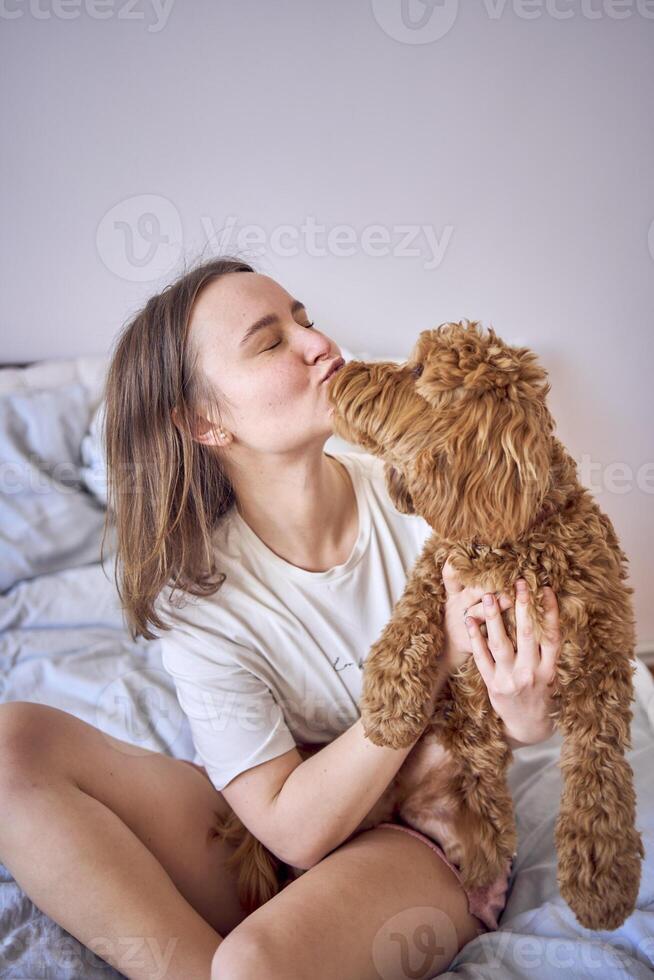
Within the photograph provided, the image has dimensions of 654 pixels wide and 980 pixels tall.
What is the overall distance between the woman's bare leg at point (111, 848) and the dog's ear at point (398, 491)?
80 centimetres

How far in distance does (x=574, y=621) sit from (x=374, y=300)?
1.98 meters

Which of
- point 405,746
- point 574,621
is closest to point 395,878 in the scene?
point 405,746

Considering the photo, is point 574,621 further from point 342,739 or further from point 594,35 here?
point 594,35

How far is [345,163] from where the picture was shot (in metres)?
2.73

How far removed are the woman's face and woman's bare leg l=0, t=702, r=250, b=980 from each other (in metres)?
0.74

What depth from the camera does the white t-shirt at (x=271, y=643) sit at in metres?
1.45

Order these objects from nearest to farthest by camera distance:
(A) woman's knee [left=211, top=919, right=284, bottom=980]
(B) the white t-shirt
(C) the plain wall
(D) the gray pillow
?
(A) woman's knee [left=211, top=919, right=284, bottom=980]
(B) the white t-shirt
(D) the gray pillow
(C) the plain wall

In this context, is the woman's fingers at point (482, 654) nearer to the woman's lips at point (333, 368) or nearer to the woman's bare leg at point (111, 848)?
the woman's lips at point (333, 368)

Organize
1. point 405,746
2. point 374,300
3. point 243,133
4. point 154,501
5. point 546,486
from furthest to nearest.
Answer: point 374,300 < point 243,133 < point 154,501 < point 405,746 < point 546,486

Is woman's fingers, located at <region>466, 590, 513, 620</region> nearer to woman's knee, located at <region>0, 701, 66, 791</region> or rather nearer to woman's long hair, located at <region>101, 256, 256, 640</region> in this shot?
woman's long hair, located at <region>101, 256, 256, 640</region>

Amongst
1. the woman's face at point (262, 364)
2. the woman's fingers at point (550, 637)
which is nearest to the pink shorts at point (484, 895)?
the woman's fingers at point (550, 637)

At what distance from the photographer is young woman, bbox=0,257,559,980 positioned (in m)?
1.26

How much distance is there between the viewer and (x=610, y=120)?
9.16ft

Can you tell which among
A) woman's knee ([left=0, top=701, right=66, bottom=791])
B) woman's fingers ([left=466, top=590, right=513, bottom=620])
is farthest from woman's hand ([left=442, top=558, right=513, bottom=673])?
woman's knee ([left=0, top=701, right=66, bottom=791])
